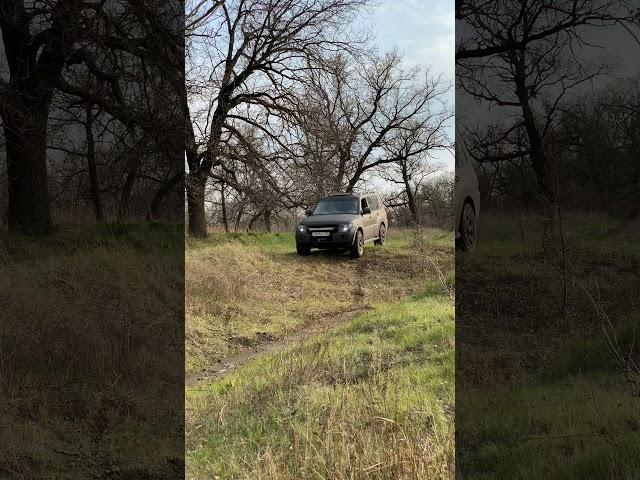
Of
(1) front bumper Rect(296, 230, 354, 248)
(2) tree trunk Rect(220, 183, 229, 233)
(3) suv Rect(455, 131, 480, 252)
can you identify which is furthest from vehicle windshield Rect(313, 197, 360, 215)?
(3) suv Rect(455, 131, 480, 252)

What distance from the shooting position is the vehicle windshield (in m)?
7.04

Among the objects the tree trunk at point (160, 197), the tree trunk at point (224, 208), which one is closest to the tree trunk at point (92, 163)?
the tree trunk at point (160, 197)

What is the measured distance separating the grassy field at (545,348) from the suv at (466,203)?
61mm

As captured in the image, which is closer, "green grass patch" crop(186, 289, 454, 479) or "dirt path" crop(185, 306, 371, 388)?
"green grass patch" crop(186, 289, 454, 479)

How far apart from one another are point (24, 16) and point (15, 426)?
234cm

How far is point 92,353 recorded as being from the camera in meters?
3.07

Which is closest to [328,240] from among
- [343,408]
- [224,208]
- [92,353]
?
[224,208]

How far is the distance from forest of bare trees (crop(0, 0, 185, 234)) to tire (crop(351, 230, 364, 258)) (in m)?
4.02

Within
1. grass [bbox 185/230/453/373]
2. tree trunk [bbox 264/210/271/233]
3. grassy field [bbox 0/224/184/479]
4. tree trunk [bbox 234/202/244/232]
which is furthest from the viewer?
tree trunk [bbox 234/202/244/232]

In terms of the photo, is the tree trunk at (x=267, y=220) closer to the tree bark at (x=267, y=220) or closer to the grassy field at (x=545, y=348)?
the tree bark at (x=267, y=220)

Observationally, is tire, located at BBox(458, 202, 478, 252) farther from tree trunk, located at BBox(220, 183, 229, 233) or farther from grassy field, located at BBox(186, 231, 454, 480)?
tree trunk, located at BBox(220, 183, 229, 233)

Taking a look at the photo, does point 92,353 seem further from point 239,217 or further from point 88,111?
point 239,217

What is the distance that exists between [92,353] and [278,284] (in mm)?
5570

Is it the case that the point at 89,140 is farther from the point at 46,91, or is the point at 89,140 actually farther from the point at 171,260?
the point at 171,260
